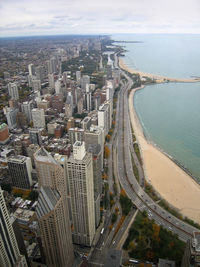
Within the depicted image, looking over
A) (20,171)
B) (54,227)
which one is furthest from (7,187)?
(54,227)

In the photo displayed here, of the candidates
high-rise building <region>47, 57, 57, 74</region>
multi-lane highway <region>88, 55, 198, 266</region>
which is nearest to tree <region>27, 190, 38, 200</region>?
multi-lane highway <region>88, 55, 198, 266</region>

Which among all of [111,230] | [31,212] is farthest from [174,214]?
[31,212]

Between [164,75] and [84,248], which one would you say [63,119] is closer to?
[84,248]

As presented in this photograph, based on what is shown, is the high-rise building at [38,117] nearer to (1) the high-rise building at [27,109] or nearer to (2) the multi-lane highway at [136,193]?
(1) the high-rise building at [27,109]

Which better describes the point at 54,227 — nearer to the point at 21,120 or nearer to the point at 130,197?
the point at 130,197

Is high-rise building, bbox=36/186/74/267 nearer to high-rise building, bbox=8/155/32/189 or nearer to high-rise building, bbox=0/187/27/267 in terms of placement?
high-rise building, bbox=0/187/27/267

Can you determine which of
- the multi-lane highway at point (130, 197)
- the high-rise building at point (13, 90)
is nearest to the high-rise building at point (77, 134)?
the multi-lane highway at point (130, 197)
